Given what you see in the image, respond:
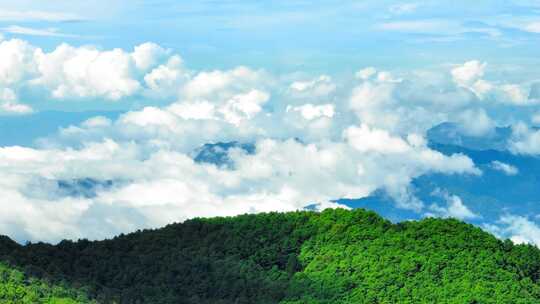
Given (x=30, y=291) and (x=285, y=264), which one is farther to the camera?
(x=285, y=264)

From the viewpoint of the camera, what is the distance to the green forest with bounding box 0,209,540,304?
40.3 meters

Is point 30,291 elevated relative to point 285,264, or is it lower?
lower

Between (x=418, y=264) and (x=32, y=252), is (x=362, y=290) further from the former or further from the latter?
(x=32, y=252)

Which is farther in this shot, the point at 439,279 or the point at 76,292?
the point at 439,279

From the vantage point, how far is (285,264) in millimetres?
47438

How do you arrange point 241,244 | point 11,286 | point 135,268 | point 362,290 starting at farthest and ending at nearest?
point 241,244, point 135,268, point 362,290, point 11,286

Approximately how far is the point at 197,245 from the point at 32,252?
35.1ft

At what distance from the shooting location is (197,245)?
165 ft

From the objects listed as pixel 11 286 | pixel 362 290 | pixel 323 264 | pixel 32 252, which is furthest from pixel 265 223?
pixel 11 286

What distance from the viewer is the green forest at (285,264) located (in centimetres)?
4028

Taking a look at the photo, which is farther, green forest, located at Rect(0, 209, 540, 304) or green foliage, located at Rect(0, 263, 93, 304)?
green forest, located at Rect(0, 209, 540, 304)

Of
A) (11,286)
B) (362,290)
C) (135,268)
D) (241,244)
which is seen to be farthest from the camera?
(241,244)

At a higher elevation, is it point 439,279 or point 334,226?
point 334,226

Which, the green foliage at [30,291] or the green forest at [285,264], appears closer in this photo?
the green foliage at [30,291]
